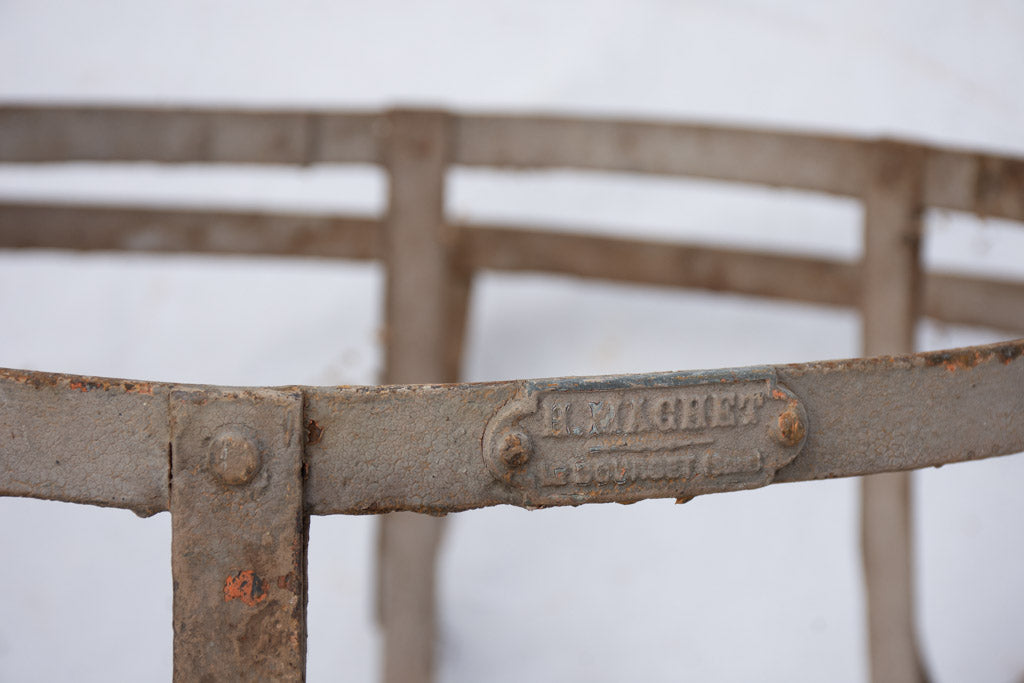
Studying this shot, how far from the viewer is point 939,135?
5430 mm

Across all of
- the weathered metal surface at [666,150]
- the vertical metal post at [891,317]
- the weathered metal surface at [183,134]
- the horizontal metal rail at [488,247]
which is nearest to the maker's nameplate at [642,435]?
the vertical metal post at [891,317]

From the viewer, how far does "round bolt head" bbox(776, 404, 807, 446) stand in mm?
1349

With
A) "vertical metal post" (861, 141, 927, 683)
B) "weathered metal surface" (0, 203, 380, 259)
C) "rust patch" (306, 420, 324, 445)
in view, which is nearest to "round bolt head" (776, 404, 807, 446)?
"rust patch" (306, 420, 324, 445)

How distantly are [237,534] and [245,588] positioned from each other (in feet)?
0.23

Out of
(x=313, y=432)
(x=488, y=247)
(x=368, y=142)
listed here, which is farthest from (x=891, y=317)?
(x=313, y=432)

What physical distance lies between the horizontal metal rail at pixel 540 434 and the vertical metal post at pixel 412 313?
7.01ft

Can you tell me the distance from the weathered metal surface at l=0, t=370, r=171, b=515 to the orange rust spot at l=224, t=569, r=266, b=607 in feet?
0.43

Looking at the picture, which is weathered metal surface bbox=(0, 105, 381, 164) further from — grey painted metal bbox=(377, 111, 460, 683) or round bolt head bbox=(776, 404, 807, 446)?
round bolt head bbox=(776, 404, 807, 446)

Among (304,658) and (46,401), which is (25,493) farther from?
(304,658)

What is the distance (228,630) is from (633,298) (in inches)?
167

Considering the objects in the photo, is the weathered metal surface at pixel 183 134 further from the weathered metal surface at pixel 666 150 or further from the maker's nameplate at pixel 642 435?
the maker's nameplate at pixel 642 435

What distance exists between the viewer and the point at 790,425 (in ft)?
4.42

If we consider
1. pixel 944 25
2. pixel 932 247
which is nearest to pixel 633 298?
pixel 932 247

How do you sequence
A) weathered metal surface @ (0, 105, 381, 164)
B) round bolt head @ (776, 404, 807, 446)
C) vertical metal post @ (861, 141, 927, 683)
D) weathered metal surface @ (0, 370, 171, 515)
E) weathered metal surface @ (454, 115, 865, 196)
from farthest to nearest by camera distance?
weathered metal surface @ (0, 105, 381, 164) < weathered metal surface @ (454, 115, 865, 196) < vertical metal post @ (861, 141, 927, 683) < round bolt head @ (776, 404, 807, 446) < weathered metal surface @ (0, 370, 171, 515)
